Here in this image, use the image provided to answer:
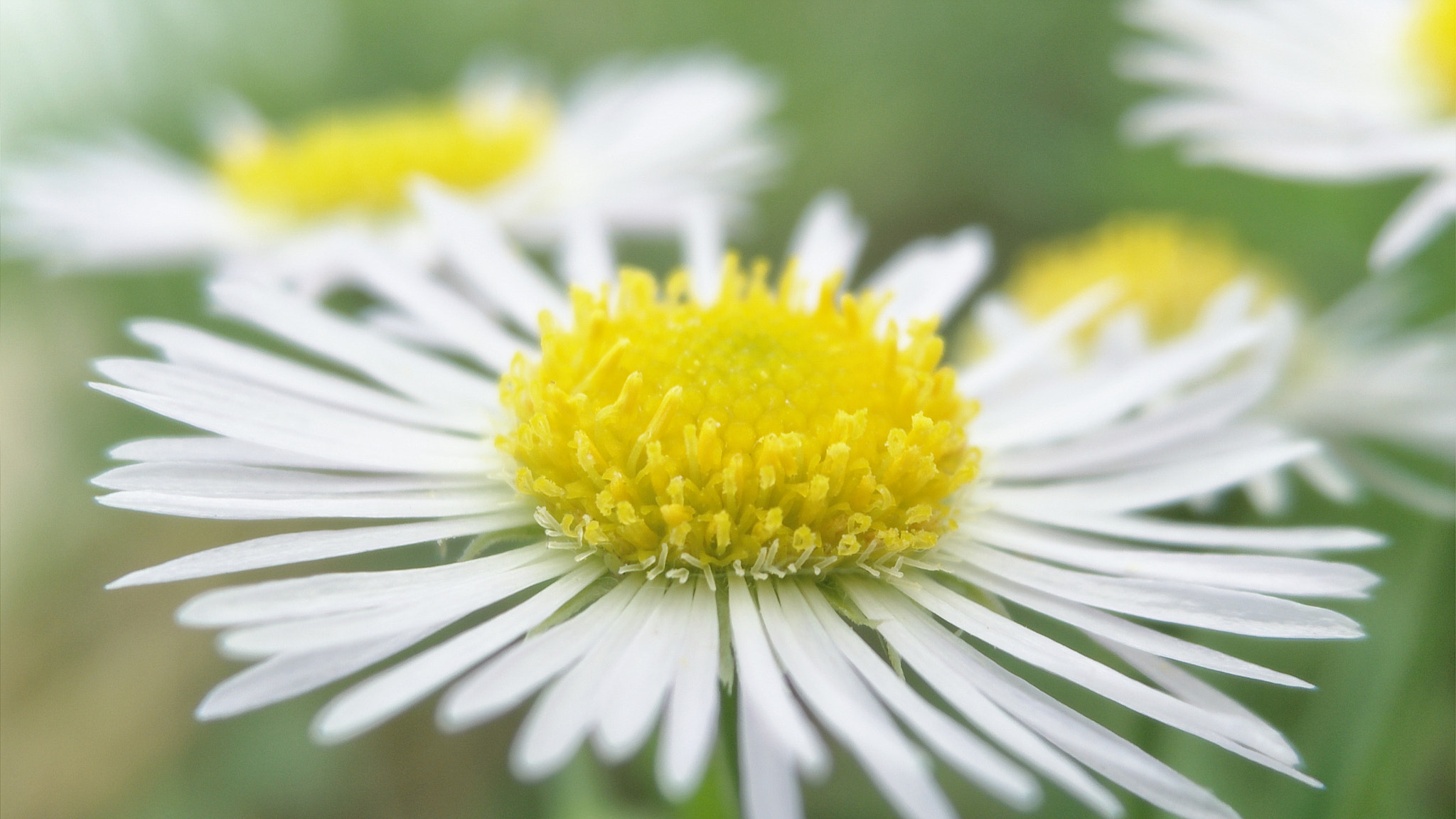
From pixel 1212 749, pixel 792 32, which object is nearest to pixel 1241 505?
pixel 1212 749

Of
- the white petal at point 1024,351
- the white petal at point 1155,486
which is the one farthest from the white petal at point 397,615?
the white petal at point 1024,351

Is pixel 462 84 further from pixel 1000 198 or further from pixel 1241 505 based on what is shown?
pixel 1241 505

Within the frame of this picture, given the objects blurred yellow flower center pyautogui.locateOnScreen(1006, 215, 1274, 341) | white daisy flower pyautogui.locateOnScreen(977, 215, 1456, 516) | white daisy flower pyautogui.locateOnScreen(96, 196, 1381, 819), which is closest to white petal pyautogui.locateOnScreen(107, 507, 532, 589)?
white daisy flower pyautogui.locateOnScreen(96, 196, 1381, 819)

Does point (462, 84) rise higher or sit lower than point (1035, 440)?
higher

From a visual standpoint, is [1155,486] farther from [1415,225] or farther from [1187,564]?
[1415,225]

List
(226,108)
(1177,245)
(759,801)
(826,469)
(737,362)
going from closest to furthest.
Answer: (759,801) < (826,469) < (737,362) < (1177,245) < (226,108)

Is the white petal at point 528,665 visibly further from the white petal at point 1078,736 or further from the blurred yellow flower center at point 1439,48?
the blurred yellow flower center at point 1439,48
